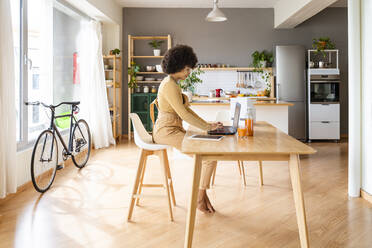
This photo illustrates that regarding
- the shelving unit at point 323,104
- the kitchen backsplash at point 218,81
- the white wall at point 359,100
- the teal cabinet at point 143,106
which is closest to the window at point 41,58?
the teal cabinet at point 143,106

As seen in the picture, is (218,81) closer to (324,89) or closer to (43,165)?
(324,89)

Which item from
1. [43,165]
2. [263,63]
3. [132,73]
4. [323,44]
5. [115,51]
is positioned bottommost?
[43,165]

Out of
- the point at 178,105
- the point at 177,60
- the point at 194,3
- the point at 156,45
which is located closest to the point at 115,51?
the point at 156,45

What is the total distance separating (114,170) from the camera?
4336 millimetres

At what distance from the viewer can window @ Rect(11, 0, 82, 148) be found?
3.72 meters

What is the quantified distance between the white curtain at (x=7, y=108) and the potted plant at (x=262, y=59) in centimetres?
525

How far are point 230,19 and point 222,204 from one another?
5418 mm

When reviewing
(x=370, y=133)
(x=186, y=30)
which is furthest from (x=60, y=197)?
(x=186, y=30)

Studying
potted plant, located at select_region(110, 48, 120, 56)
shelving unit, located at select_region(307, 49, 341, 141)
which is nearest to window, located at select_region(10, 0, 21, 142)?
potted plant, located at select_region(110, 48, 120, 56)

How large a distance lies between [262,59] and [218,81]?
42.5 inches

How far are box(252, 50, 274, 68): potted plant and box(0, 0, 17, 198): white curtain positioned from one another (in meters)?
5.25

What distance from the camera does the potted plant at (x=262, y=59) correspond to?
711 centimetres

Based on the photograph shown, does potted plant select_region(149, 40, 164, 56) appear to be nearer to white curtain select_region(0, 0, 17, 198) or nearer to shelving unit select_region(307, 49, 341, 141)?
shelving unit select_region(307, 49, 341, 141)

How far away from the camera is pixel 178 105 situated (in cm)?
248
